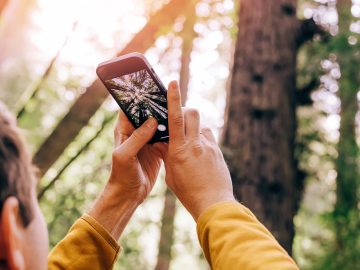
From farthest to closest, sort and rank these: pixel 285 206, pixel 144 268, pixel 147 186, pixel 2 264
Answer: pixel 144 268, pixel 285 206, pixel 147 186, pixel 2 264

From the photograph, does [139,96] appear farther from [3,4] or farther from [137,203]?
[3,4]

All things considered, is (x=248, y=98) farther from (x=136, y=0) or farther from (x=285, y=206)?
(x=136, y=0)

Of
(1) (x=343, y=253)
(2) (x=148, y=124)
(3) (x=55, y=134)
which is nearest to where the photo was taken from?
(2) (x=148, y=124)

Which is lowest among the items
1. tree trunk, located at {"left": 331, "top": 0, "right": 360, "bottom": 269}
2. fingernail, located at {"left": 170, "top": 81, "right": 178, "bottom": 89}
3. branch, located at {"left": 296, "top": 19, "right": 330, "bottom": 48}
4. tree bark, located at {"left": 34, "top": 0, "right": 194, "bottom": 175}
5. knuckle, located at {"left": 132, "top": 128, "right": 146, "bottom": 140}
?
tree trunk, located at {"left": 331, "top": 0, "right": 360, "bottom": 269}

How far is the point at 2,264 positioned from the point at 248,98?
3.07 metres

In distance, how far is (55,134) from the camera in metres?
2.47

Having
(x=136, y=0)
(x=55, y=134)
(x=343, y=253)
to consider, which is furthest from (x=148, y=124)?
(x=136, y=0)

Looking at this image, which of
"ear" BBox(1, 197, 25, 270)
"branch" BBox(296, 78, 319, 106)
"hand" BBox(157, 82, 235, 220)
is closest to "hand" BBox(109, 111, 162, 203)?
"hand" BBox(157, 82, 235, 220)

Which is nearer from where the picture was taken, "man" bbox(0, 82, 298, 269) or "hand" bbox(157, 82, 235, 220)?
"man" bbox(0, 82, 298, 269)

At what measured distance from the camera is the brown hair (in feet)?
2.87

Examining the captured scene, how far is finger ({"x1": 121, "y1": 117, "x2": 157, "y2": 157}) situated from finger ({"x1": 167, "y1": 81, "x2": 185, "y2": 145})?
112 mm

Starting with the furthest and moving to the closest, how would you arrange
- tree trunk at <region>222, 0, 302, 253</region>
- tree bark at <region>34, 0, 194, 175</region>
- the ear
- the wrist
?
tree trunk at <region>222, 0, 302, 253</region>
tree bark at <region>34, 0, 194, 175</region>
the wrist
the ear

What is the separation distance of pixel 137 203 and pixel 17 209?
868 millimetres

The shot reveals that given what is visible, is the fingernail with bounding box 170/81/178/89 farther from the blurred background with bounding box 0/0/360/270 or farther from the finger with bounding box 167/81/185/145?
the blurred background with bounding box 0/0/360/270
